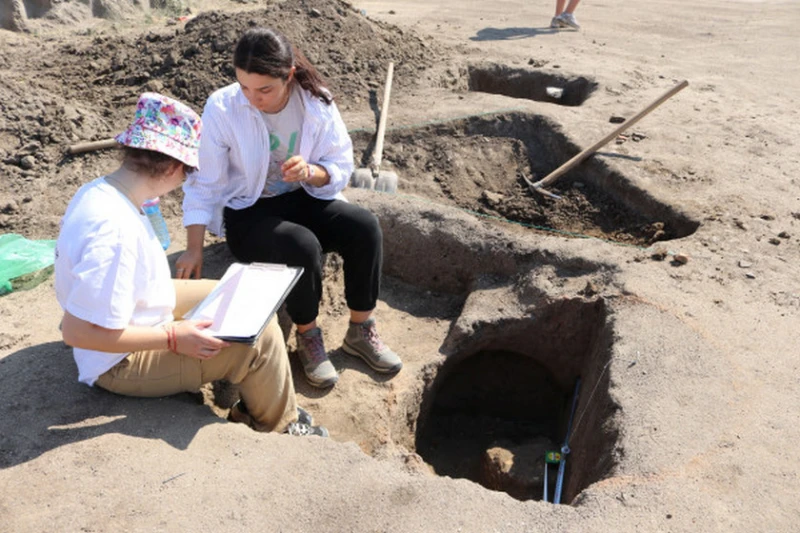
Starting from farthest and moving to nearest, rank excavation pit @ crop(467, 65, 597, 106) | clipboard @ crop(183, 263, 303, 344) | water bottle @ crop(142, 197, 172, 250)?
1. excavation pit @ crop(467, 65, 597, 106)
2. water bottle @ crop(142, 197, 172, 250)
3. clipboard @ crop(183, 263, 303, 344)

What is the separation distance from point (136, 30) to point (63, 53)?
1788 millimetres

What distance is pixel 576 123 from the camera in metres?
6.18

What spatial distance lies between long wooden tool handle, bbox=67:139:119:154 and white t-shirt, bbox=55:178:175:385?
314 centimetres

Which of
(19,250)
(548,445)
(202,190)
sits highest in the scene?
(202,190)

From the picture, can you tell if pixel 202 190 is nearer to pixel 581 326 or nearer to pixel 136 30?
pixel 581 326

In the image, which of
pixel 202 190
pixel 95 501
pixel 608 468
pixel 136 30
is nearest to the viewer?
pixel 95 501

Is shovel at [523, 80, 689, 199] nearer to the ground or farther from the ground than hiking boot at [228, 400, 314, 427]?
farther from the ground

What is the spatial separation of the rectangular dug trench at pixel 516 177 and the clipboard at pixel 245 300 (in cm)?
256

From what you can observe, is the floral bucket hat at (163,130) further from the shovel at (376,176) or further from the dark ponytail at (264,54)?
the shovel at (376,176)

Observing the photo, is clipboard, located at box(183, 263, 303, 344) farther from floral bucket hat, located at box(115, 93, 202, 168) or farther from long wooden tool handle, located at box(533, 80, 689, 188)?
long wooden tool handle, located at box(533, 80, 689, 188)

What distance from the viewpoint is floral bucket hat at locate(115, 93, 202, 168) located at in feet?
7.73

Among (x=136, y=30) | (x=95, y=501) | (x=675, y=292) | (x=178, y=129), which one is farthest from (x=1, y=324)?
(x=136, y=30)

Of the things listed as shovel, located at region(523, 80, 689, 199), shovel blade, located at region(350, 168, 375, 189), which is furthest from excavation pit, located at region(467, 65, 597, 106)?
shovel blade, located at region(350, 168, 375, 189)

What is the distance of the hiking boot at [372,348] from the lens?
381 centimetres
